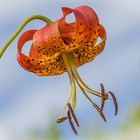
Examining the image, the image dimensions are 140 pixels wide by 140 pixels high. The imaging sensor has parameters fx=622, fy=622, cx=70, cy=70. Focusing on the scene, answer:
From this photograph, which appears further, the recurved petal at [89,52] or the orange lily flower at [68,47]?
the recurved petal at [89,52]

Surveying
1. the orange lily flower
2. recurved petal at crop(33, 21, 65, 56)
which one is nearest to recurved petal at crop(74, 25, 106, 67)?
the orange lily flower

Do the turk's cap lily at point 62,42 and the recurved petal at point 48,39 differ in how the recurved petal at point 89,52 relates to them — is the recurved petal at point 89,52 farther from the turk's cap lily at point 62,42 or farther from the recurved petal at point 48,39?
the recurved petal at point 48,39

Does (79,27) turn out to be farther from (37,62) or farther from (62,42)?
(37,62)

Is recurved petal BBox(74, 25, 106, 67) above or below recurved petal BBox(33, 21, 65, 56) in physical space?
below

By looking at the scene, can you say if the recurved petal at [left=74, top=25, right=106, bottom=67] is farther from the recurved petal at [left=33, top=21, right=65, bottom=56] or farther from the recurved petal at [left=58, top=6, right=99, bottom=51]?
the recurved petal at [left=33, top=21, right=65, bottom=56]

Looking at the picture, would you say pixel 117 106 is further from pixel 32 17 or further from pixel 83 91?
pixel 32 17

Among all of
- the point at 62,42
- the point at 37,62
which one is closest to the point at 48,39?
the point at 62,42

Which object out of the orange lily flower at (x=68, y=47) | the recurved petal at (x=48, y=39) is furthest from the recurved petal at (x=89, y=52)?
the recurved petal at (x=48, y=39)
